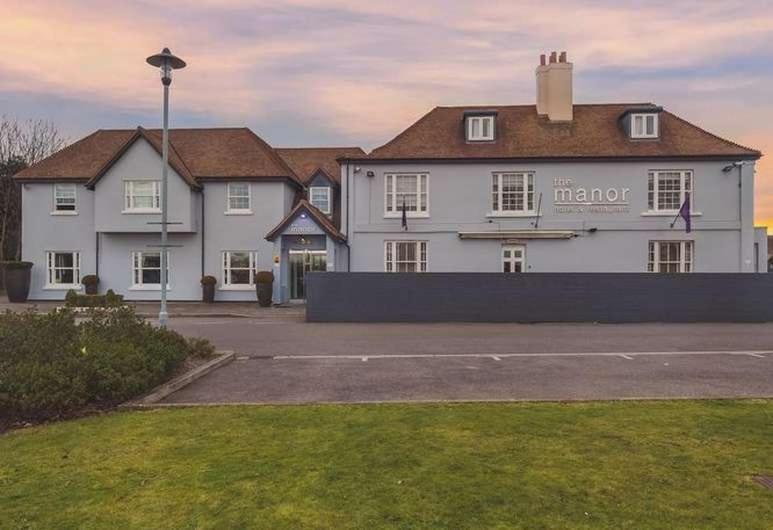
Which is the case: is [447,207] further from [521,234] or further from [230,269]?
[230,269]

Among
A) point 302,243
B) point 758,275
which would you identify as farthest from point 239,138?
point 758,275

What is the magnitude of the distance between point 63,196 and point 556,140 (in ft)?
85.7

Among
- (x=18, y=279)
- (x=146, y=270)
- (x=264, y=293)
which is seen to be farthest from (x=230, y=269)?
(x=18, y=279)

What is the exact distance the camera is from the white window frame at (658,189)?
28344mm

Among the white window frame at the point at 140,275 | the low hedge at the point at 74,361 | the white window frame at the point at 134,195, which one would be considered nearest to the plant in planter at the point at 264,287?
the white window frame at the point at 140,275

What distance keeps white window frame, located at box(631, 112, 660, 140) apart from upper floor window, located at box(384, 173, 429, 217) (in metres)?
10.5

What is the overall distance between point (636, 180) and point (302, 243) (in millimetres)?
16507

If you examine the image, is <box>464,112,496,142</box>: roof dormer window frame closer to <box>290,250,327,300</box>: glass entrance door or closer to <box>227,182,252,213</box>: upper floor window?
<box>290,250,327,300</box>: glass entrance door

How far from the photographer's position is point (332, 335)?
18219mm

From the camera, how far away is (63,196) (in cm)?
3216

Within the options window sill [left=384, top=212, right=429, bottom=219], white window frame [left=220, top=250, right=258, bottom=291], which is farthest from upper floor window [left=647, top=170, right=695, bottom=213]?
white window frame [left=220, top=250, right=258, bottom=291]

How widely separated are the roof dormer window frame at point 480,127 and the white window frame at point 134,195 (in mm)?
15943

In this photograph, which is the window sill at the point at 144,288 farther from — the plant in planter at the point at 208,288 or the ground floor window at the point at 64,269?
the ground floor window at the point at 64,269

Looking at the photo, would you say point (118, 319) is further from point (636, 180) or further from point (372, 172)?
point (636, 180)
